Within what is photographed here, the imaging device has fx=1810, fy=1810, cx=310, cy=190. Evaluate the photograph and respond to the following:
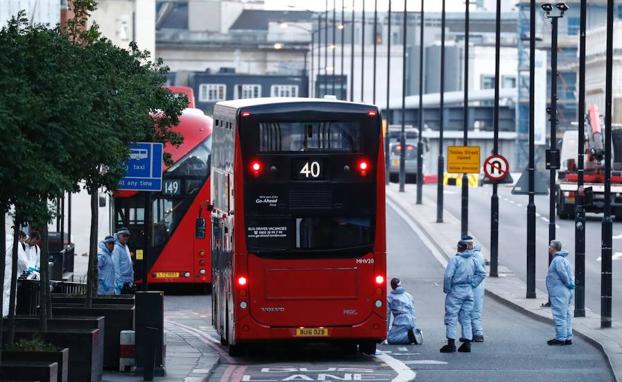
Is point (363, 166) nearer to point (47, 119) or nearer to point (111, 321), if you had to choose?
point (111, 321)

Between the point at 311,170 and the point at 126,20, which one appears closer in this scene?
the point at 311,170

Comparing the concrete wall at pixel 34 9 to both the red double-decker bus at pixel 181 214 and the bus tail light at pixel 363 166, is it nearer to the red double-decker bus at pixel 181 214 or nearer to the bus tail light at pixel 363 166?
the red double-decker bus at pixel 181 214

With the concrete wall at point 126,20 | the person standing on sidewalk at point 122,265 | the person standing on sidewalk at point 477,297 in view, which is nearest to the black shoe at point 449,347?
the person standing on sidewalk at point 477,297

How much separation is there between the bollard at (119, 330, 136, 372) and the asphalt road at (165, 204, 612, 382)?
3.49 ft

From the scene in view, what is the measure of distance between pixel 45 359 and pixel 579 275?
54.5ft

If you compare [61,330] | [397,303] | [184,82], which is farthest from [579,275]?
[184,82]

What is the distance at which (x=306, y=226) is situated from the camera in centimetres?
2505

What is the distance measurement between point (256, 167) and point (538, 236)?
33233 mm

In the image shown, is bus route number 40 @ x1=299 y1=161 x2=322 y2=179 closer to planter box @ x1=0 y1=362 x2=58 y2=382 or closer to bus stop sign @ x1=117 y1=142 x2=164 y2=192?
bus stop sign @ x1=117 y1=142 x2=164 y2=192

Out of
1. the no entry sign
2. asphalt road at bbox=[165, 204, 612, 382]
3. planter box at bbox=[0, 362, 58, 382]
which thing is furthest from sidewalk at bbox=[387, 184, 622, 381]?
planter box at bbox=[0, 362, 58, 382]

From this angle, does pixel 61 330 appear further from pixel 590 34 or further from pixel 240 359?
pixel 590 34

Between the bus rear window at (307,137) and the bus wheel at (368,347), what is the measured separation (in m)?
2.85

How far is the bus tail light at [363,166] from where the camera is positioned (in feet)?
82.5

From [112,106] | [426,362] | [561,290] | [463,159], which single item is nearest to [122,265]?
[426,362]
